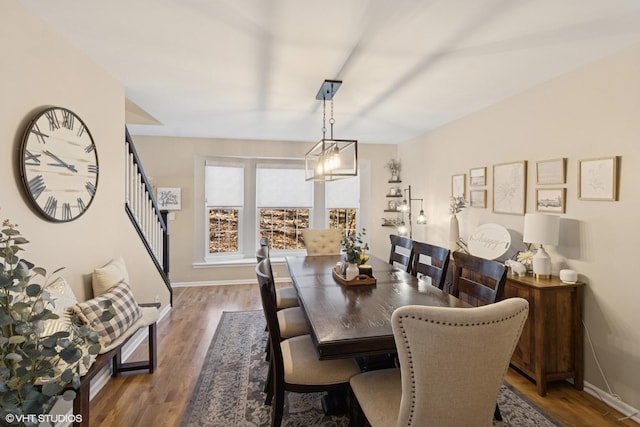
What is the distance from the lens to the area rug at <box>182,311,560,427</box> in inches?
80.4

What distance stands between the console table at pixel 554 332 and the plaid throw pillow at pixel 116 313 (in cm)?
287

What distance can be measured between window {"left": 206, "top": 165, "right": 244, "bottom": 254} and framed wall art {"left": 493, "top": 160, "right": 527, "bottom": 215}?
153 inches

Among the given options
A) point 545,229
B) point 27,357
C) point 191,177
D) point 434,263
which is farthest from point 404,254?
point 191,177

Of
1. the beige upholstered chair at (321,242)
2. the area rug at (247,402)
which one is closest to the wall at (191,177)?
the beige upholstered chair at (321,242)

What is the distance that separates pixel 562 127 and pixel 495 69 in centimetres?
75

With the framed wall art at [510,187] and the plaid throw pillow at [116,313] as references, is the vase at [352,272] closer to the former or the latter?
the plaid throw pillow at [116,313]

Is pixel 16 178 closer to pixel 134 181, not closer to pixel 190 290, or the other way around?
pixel 134 181

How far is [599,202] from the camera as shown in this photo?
2340mm

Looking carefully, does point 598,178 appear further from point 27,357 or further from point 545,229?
point 27,357

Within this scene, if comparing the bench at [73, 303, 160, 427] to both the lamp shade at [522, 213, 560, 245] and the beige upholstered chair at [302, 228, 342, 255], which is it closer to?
the beige upholstered chair at [302, 228, 342, 255]

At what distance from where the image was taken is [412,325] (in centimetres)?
111

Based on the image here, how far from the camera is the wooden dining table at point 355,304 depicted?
150 centimetres

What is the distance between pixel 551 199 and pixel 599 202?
370 mm

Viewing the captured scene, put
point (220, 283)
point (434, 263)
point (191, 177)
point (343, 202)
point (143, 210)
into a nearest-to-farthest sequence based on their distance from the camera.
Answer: point (434, 263) → point (143, 210) → point (191, 177) → point (220, 283) → point (343, 202)
